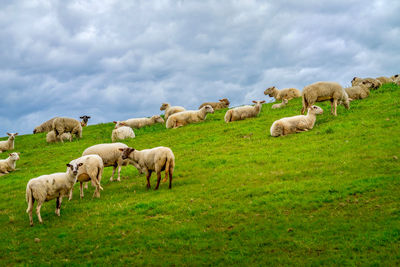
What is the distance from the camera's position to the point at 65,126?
33531 millimetres

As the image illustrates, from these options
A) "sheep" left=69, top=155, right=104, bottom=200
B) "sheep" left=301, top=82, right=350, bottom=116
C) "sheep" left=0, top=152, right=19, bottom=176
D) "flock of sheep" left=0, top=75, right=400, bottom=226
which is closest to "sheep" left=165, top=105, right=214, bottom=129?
"flock of sheep" left=0, top=75, right=400, bottom=226

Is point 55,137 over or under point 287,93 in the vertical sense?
under

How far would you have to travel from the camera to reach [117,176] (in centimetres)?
1800

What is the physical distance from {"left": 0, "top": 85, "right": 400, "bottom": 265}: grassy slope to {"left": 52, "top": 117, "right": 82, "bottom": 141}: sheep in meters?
14.5

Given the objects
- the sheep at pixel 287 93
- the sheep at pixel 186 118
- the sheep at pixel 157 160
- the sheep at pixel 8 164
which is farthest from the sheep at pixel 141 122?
the sheep at pixel 157 160

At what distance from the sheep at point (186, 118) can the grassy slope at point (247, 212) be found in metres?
11.8

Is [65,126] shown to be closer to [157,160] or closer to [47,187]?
[157,160]

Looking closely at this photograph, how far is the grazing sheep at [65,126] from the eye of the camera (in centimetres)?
3334

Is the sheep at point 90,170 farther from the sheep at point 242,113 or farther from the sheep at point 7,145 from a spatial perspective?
the sheep at point 7,145

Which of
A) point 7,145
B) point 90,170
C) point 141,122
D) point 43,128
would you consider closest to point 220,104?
point 141,122

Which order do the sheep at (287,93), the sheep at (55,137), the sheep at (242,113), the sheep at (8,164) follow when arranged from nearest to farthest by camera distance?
the sheep at (8,164) → the sheep at (242,113) → the sheep at (55,137) → the sheep at (287,93)

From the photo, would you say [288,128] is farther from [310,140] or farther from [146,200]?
[146,200]

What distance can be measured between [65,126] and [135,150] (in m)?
20.5

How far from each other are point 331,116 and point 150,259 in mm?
18177
